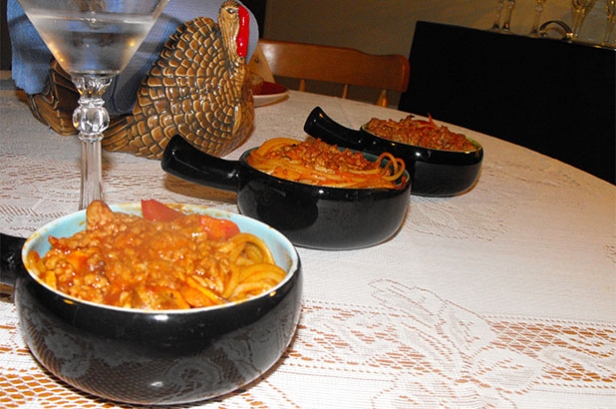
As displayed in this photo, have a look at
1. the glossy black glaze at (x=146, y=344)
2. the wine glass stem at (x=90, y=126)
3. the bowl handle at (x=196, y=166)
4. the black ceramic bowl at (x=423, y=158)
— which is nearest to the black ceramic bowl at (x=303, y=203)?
the bowl handle at (x=196, y=166)

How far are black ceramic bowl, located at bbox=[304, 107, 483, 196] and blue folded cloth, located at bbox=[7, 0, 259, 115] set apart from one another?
29 centimetres

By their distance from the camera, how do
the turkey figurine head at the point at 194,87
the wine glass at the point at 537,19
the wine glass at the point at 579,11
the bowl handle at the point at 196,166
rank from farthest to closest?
the wine glass at the point at 537,19 < the wine glass at the point at 579,11 < the turkey figurine head at the point at 194,87 < the bowl handle at the point at 196,166

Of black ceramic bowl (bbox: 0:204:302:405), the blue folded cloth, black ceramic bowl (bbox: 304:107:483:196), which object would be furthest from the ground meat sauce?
black ceramic bowl (bbox: 0:204:302:405)

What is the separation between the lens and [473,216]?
109 centimetres

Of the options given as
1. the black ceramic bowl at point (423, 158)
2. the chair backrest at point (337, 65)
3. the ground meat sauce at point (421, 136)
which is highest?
the ground meat sauce at point (421, 136)

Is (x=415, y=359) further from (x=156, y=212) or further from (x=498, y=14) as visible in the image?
(x=498, y=14)

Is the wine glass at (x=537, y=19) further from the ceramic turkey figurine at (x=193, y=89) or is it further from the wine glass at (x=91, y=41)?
the wine glass at (x=91, y=41)

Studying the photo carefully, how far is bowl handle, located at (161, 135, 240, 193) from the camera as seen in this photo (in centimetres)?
85

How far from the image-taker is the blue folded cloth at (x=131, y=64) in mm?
1135

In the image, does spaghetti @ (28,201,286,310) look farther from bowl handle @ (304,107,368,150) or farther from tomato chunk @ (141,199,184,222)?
bowl handle @ (304,107,368,150)

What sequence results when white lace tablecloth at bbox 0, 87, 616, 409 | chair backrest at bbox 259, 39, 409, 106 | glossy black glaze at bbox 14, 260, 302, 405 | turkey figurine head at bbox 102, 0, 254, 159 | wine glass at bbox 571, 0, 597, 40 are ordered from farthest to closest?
wine glass at bbox 571, 0, 597, 40
chair backrest at bbox 259, 39, 409, 106
turkey figurine head at bbox 102, 0, 254, 159
white lace tablecloth at bbox 0, 87, 616, 409
glossy black glaze at bbox 14, 260, 302, 405

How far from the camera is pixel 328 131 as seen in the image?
117 cm

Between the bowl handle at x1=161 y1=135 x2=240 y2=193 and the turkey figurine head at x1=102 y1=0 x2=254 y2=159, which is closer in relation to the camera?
the bowl handle at x1=161 y1=135 x2=240 y2=193

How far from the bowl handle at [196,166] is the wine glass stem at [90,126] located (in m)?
0.10
